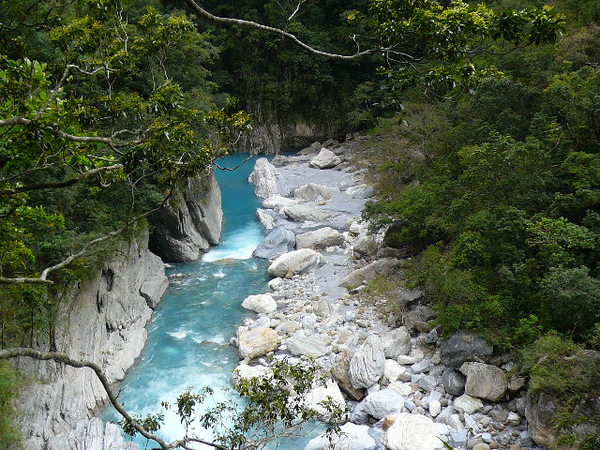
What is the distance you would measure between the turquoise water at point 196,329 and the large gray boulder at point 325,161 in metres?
9.50

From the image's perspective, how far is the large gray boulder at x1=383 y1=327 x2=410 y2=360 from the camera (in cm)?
1053

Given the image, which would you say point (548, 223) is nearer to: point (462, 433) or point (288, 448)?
point (462, 433)

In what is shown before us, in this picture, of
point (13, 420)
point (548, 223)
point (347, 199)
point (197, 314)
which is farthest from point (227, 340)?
point (347, 199)

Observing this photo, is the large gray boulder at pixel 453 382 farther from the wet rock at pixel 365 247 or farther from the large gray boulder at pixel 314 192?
the large gray boulder at pixel 314 192

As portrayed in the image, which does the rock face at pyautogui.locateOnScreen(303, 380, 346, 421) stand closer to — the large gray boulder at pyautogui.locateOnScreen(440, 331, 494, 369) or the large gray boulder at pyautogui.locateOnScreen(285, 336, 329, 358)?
the large gray boulder at pyautogui.locateOnScreen(285, 336, 329, 358)

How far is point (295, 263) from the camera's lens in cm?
1549

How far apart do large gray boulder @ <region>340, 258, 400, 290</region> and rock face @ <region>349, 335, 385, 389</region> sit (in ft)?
12.0

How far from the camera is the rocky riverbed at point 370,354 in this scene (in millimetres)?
8398

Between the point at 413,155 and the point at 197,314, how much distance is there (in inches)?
376

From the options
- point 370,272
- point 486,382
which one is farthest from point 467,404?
point 370,272

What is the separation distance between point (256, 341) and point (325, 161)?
18295mm

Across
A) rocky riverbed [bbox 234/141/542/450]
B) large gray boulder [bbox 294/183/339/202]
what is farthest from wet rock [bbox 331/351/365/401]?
large gray boulder [bbox 294/183/339/202]

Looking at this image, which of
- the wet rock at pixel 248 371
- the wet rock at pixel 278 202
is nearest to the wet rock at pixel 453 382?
the wet rock at pixel 248 371

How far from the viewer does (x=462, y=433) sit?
8328mm
